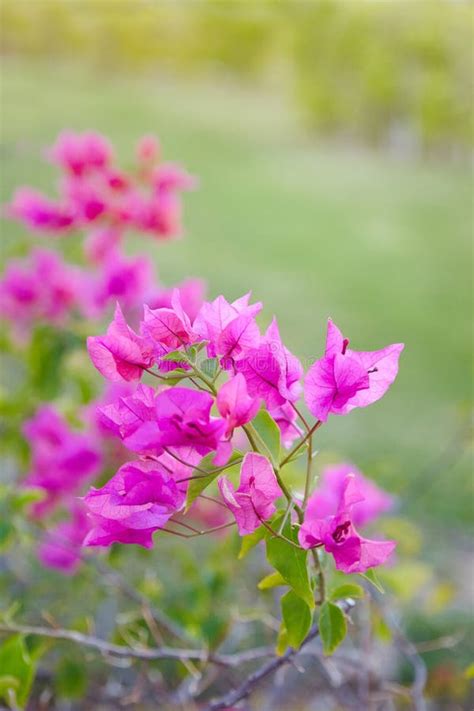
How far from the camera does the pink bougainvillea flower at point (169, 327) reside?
1.39 feet

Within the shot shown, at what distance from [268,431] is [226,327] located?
6 cm

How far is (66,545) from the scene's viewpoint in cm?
97

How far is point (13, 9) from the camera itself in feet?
22.6

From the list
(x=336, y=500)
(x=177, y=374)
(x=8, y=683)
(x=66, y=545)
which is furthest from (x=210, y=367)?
Result: (x=66, y=545)

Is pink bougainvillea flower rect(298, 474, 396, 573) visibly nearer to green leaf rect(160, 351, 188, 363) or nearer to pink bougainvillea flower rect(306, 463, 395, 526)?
green leaf rect(160, 351, 188, 363)

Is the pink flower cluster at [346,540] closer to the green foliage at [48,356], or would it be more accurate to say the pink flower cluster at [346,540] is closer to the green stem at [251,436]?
the green stem at [251,436]

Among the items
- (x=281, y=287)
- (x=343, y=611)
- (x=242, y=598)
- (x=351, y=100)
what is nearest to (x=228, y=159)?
(x=351, y=100)

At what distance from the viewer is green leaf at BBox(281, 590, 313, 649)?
1.49ft

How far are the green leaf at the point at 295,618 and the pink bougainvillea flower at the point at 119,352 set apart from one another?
0.14 metres

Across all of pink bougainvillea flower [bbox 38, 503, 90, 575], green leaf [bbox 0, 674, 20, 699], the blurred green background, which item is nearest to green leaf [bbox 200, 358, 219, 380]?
green leaf [bbox 0, 674, 20, 699]

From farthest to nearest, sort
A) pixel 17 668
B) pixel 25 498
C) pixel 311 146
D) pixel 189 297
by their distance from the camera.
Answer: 1. pixel 311 146
2. pixel 189 297
3. pixel 25 498
4. pixel 17 668

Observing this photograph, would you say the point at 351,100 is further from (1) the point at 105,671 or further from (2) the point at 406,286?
(1) the point at 105,671

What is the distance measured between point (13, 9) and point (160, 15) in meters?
1.17

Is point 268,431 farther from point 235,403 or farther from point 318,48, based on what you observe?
point 318,48
